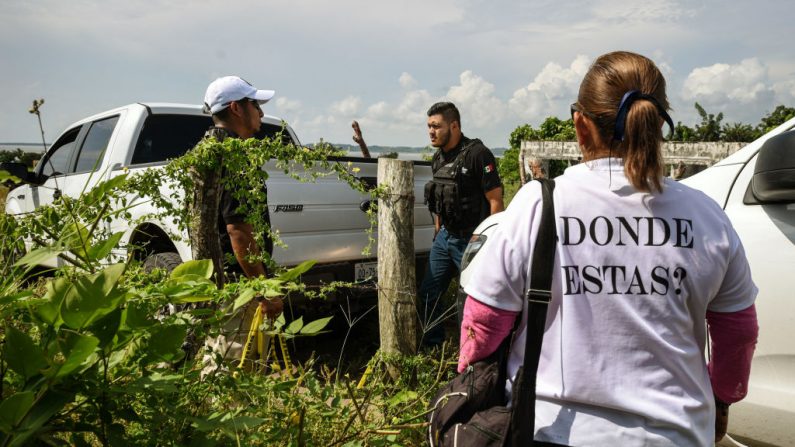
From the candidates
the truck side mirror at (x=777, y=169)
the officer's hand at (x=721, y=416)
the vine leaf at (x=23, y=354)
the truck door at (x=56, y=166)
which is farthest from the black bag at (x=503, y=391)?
the truck door at (x=56, y=166)

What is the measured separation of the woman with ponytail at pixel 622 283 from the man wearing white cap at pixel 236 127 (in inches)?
72.6

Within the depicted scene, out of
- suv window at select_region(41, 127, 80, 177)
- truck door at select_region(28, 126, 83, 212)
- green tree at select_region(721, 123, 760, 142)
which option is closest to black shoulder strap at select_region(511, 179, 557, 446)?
truck door at select_region(28, 126, 83, 212)

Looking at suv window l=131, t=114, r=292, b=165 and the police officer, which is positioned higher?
suv window l=131, t=114, r=292, b=165

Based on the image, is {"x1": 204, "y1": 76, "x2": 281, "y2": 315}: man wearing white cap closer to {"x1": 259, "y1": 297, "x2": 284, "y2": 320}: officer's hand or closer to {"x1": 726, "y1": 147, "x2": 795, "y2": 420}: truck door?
{"x1": 259, "y1": 297, "x2": 284, "y2": 320}: officer's hand

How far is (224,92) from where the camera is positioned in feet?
10.6

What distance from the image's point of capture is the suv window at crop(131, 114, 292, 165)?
5.50 m

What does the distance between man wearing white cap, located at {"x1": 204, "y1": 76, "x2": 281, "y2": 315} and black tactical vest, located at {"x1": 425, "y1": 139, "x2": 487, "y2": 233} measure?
193 cm

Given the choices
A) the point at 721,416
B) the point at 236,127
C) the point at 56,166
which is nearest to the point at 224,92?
the point at 236,127

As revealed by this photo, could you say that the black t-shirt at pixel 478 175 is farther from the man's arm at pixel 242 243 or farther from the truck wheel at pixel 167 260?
the man's arm at pixel 242 243

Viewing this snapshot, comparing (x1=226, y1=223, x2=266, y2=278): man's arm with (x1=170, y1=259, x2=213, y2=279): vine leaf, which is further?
(x1=226, y1=223, x2=266, y2=278): man's arm

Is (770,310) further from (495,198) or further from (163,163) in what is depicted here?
(163,163)

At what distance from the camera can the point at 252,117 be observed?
3314mm

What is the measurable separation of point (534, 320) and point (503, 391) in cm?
22

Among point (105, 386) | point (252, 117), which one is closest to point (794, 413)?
point (105, 386)
